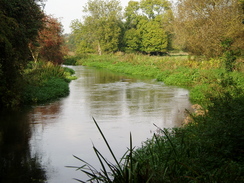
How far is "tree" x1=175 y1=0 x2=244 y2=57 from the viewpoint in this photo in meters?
23.7

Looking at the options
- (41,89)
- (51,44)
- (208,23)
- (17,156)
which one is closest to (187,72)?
(208,23)

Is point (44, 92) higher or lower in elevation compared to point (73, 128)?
higher

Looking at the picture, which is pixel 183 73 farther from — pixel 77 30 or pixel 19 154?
pixel 77 30

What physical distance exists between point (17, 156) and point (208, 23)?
22.4 m

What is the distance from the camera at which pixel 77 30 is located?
62719mm

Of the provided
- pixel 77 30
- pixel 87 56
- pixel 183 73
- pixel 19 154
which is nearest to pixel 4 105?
pixel 19 154

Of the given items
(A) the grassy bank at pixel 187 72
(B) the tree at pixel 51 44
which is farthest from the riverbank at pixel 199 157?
(B) the tree at pixel 51 44

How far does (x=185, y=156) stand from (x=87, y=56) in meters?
53.9

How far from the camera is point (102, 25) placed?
5922 centimetres

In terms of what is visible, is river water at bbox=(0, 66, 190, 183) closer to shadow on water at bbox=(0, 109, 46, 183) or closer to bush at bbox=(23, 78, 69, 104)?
shadow on water at bbox=(0, 109, 46, 183)

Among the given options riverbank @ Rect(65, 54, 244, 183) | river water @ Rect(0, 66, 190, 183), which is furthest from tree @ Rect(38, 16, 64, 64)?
riverbank @ Rect(65, 54, 244, 183)

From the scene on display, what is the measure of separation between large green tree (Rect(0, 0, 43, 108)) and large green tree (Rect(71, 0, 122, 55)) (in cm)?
4533

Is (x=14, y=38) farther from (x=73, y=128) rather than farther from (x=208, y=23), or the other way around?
(x=208, y=23)

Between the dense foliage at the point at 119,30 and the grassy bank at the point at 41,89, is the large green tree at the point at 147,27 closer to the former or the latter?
the dense foliage at the point at 119,30
